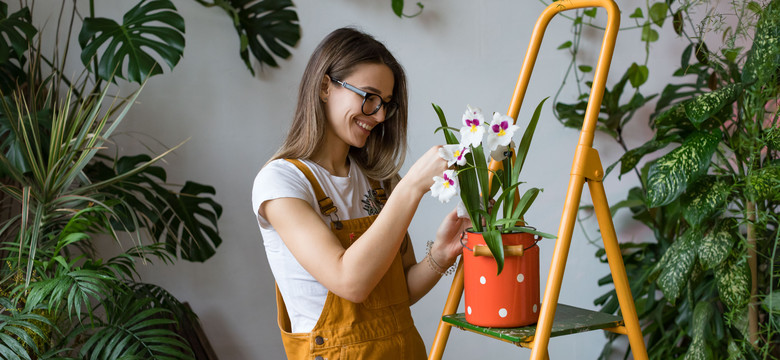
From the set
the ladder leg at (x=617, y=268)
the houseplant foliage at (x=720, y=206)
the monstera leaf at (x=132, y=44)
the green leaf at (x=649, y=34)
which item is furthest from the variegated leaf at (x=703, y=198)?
the monstera leaf at (x=132, y=44)

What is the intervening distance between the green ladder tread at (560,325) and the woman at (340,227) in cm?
20

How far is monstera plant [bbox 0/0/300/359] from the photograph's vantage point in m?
1.67

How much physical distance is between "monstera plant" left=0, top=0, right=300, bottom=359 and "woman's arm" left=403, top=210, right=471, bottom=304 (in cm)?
68

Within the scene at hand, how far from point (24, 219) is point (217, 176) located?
903 mm

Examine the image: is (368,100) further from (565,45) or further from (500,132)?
(565,45)

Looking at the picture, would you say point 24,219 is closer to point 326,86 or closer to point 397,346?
point 326,86

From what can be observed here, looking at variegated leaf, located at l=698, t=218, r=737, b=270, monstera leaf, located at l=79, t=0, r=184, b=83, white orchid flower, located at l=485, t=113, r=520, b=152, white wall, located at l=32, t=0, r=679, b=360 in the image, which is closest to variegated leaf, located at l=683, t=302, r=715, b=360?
variegated leaf, located at l=698, t=218, r=737, b=270

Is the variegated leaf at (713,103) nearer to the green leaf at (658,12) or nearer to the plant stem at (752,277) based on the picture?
the plant stem at (752,277)

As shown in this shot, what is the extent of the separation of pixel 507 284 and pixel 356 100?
23.0 inches

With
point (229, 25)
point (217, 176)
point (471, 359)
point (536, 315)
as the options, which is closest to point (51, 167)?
point (217, 176)

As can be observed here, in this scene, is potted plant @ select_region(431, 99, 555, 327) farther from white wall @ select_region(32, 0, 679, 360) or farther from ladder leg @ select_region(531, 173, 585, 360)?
white wall @ select_region(32, 0, 679, 360)

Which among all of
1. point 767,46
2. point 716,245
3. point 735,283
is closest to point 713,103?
point 767,46

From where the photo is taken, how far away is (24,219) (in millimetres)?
1664

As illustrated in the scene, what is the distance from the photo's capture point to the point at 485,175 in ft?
3.67
